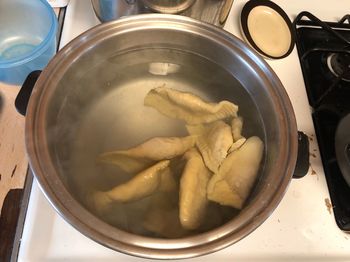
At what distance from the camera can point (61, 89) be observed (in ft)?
1.89

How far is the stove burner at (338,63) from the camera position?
76cm

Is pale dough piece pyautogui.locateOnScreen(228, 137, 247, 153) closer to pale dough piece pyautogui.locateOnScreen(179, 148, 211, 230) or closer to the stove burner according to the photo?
pale dough piece pyautogui.locateOnScreen(179, 148, 211, 230)

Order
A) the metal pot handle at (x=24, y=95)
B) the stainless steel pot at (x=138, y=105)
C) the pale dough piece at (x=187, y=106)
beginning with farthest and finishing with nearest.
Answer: the pale dough piece at (x=187, y=106), the metal pot handle at (x=24, y=95), the stainless steel pot at (x=138, y=105)

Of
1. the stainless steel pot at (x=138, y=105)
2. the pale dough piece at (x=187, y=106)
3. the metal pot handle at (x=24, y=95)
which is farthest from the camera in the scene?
the pale dough piece at (x=187, y=106)

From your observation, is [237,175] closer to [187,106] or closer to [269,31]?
[187,106]

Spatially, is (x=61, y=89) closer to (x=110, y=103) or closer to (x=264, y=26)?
(x=110, y=103)

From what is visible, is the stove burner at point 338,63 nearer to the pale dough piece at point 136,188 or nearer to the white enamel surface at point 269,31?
→ the white enamel surface at point 269,31

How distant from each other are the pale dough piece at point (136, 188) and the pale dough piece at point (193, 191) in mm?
35

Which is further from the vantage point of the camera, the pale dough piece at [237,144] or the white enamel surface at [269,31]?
the white enamel surface at [269,31]

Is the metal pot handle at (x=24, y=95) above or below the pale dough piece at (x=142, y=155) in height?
above

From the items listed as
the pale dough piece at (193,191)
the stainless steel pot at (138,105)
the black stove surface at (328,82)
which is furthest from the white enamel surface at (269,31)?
the pale dough piece at (193,191)

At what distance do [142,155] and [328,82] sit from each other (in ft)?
1.33

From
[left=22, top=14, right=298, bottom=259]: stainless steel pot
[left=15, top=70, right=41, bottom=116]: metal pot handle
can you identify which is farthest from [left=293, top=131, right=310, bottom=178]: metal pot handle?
[left=15, top=70, right=41, bottom=116]: metal pot handle

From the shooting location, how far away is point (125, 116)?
0.70 meters
